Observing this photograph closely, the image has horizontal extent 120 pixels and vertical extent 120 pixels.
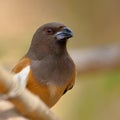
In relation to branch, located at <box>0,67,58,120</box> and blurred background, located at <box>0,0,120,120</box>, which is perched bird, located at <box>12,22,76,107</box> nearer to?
branch, located at <box>0,67,58,120</box>

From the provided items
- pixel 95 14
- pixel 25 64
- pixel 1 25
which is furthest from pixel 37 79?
pixel 95 14

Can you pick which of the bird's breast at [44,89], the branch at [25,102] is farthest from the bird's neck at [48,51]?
the branch at [25,102]

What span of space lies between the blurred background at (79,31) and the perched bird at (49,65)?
1466 millimetres

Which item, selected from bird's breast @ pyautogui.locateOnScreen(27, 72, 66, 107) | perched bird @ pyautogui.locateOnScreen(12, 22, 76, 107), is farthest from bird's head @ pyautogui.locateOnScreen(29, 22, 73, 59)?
bird's breast @ pyautogui.locateOnScreen(27, 72, 66, 107)

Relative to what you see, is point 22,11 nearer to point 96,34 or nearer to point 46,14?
point 46,14

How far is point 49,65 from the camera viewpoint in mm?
2361

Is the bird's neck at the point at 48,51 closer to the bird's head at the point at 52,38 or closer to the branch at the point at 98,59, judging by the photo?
the bird's head at the point at 52,38

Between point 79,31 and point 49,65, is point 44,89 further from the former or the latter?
point 79,31

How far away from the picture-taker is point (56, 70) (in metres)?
2.37

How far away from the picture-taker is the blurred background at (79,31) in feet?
13.4

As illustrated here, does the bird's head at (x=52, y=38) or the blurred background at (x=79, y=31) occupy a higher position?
the bird's head at (x=52, y=38)

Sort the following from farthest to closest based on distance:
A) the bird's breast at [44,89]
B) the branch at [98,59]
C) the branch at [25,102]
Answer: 1. the branch at [98,59]
2. the bird's breast at [44,89]
3. the branch at [25,102]

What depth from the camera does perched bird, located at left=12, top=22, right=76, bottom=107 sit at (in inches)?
89.7

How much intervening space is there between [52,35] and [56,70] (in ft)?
0.50
